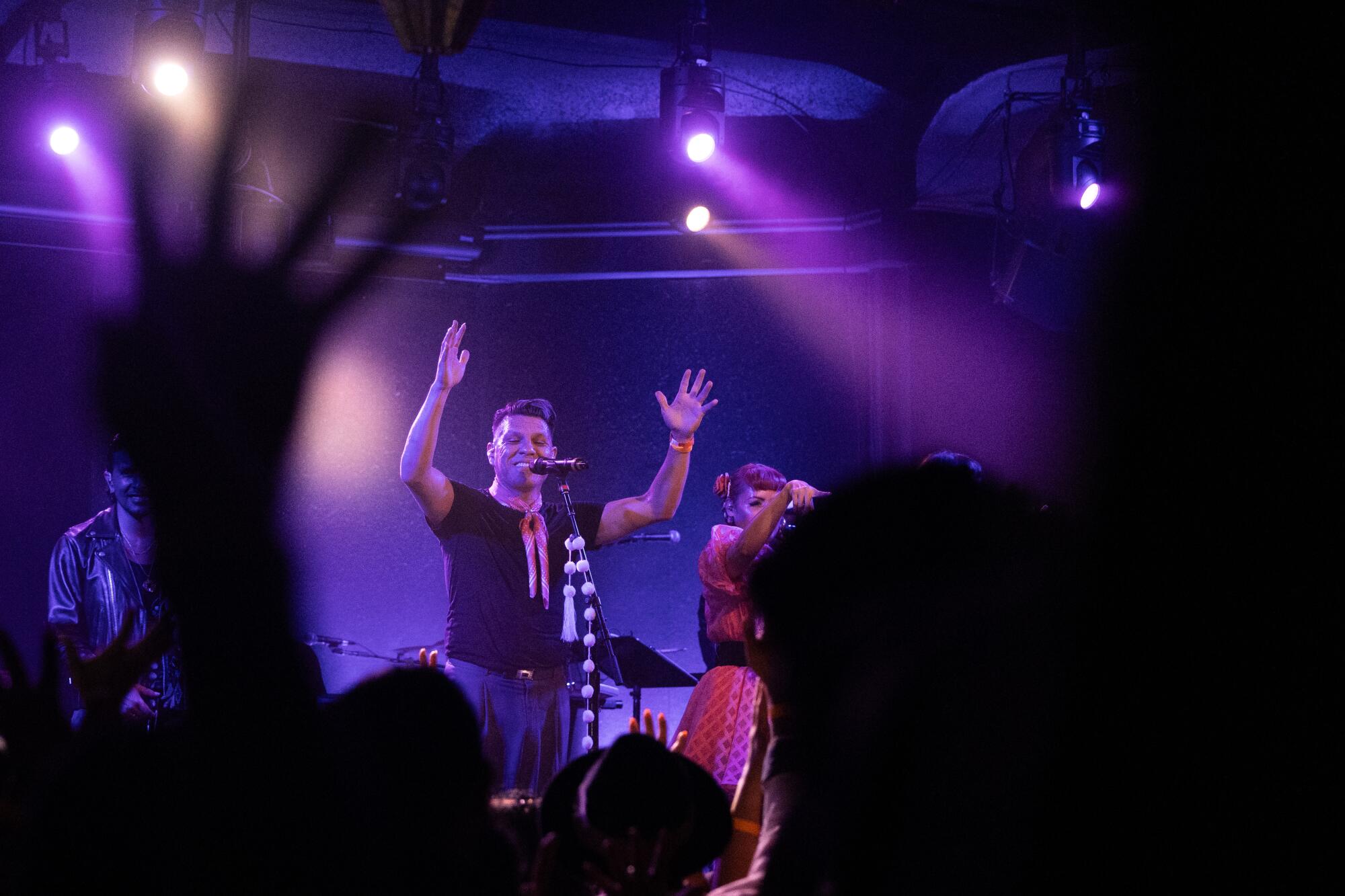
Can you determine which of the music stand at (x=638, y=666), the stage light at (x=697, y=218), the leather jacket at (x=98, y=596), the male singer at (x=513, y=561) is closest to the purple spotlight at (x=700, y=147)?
the stage light at (x=697, y=218)

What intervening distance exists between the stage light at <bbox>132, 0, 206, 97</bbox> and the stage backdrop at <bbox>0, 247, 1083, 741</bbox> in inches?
57.9

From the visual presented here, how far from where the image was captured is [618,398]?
6.34m

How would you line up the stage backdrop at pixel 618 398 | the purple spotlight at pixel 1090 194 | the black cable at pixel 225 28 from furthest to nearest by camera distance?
the stage backdrop at pixel 618 398
the black cable at pixel 225 28
the purple spotlight at pixel 1090 194

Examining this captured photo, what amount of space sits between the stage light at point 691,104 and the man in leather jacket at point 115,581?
2774 mm

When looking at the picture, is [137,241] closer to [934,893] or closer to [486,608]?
[486,608]

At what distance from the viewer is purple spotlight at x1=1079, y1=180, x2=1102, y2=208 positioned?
15.7ft

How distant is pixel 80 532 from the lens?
4.44 m

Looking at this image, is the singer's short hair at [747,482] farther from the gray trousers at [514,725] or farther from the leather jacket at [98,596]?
the leather jacket at [98,596]

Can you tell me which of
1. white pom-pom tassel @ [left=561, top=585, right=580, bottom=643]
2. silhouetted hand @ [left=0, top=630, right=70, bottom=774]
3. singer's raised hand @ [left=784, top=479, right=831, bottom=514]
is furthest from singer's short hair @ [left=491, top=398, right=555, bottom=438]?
silhouetted hand @ [left=0, top=630, right=70, bottom=774]

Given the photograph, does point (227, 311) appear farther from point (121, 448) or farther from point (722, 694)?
point (722, 694)

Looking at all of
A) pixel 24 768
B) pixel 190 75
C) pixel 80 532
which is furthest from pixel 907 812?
pixel 190 75

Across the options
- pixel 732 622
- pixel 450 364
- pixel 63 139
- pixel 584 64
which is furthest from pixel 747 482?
pixel 63 139

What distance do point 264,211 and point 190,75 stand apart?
71 cm

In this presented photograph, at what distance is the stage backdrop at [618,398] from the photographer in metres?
5.79
